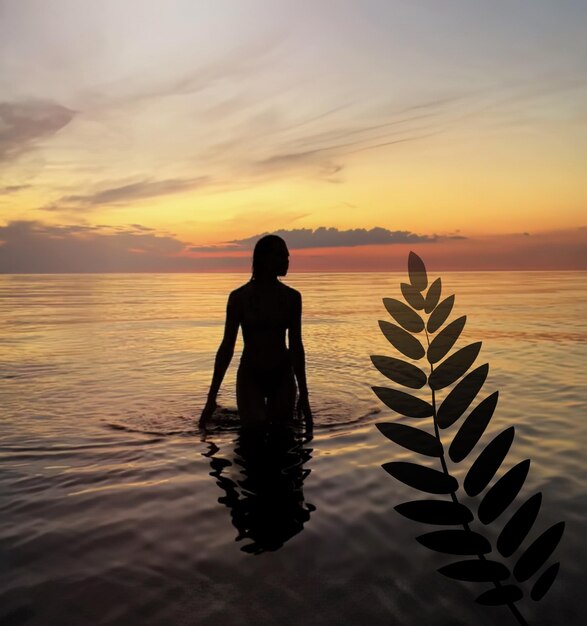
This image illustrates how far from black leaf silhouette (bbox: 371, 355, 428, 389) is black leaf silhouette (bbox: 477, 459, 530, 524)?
0.68 ft

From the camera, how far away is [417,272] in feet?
3.04

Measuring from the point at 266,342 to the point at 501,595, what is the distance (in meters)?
6.16

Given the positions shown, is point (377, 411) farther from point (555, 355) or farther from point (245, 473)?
point (555, 355)

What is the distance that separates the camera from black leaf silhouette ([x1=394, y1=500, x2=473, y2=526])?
1.00 metres

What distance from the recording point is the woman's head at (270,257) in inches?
259

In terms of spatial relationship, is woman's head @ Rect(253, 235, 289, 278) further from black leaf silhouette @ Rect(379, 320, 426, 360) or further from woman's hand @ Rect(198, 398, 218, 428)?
black leaf silhouette @ Rect(379, 320, 426, 360)

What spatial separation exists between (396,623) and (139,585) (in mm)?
1660

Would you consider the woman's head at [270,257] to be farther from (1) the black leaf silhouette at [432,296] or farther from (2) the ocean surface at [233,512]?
(1) the black leaf silhouette at [432,296]

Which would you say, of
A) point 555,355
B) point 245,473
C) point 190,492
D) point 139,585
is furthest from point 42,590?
point 555,355

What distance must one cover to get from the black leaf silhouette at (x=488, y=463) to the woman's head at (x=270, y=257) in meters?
5.67

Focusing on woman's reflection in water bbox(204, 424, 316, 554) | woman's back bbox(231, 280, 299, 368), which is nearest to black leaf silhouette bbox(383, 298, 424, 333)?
woman's reflection in water bbox(204, 424, 316, 554)

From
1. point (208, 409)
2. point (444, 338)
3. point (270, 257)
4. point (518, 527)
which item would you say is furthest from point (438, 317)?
point (208, 409)

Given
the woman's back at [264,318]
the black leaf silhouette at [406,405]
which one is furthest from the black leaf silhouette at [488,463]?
the woman's back at [264,318]

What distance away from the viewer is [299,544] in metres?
4.61
